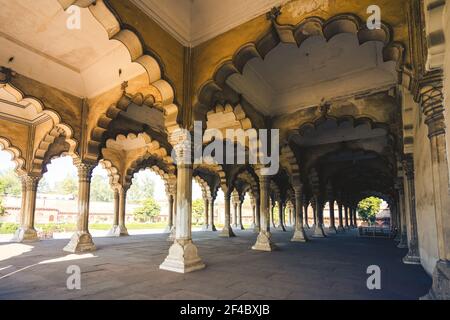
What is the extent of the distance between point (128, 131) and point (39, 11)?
642 cm

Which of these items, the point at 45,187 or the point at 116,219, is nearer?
the point at 116,219

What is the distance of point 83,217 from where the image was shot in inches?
361

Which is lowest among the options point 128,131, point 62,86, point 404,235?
point 404,235

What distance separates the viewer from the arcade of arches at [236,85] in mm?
4172

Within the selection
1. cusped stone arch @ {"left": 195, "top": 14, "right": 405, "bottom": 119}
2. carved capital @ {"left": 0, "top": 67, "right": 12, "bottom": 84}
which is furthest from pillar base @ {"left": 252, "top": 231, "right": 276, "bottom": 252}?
carved capital @ {"left": 0, "top": 67, "right": 12, "bottom": 84}

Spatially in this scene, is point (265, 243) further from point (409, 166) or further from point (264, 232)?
point (409, 166)

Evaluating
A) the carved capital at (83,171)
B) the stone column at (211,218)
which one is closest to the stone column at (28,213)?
the carved capital at (83,171)

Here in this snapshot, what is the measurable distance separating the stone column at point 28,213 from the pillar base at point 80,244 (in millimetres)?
5148

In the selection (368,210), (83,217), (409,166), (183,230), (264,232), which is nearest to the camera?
(183,230)

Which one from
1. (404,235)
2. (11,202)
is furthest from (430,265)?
(11,202)

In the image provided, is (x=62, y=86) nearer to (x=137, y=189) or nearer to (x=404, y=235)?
(x=404, y=235)

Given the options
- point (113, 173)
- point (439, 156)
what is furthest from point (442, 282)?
point (113, 173)

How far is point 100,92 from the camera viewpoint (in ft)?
31.4

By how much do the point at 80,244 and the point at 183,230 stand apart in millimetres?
4897
